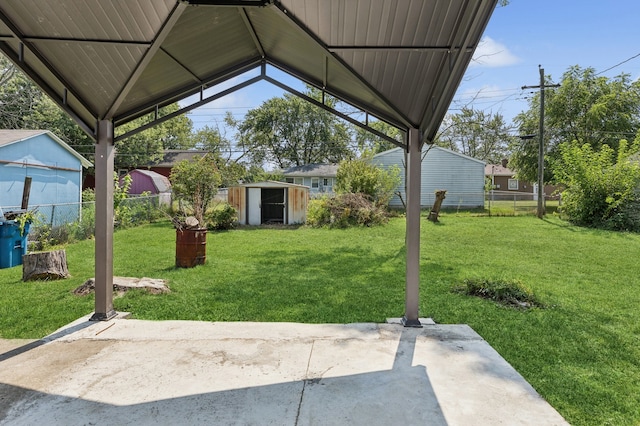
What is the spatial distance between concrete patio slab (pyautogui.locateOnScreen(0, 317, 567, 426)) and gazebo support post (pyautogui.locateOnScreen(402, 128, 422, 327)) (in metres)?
0.29

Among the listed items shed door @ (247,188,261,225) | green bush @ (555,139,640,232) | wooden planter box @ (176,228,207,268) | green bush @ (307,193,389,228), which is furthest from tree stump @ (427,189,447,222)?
wooden planter box @ (176,228,207,268)

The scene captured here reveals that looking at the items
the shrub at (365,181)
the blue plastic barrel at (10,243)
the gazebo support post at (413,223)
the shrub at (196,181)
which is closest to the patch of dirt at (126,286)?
the blue plastic barrel at (10,243)

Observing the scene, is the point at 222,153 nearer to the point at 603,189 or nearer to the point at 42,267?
the point at 42,267

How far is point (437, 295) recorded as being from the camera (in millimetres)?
5516

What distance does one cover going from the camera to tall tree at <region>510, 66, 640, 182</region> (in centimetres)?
2089

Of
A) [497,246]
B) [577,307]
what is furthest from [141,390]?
[497,246]

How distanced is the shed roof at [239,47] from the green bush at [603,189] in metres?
12.8

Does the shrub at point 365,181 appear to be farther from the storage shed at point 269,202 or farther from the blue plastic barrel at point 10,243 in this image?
the blue plastic barrel at point 10,243

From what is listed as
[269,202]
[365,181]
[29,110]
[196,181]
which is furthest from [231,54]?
[29,110]

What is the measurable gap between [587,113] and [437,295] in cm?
2181

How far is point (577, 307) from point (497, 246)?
16.9ft

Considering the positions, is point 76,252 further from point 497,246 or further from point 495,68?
point 495,68

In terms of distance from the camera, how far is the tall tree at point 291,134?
3353 centimetres

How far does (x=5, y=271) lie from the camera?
6.87 metres
